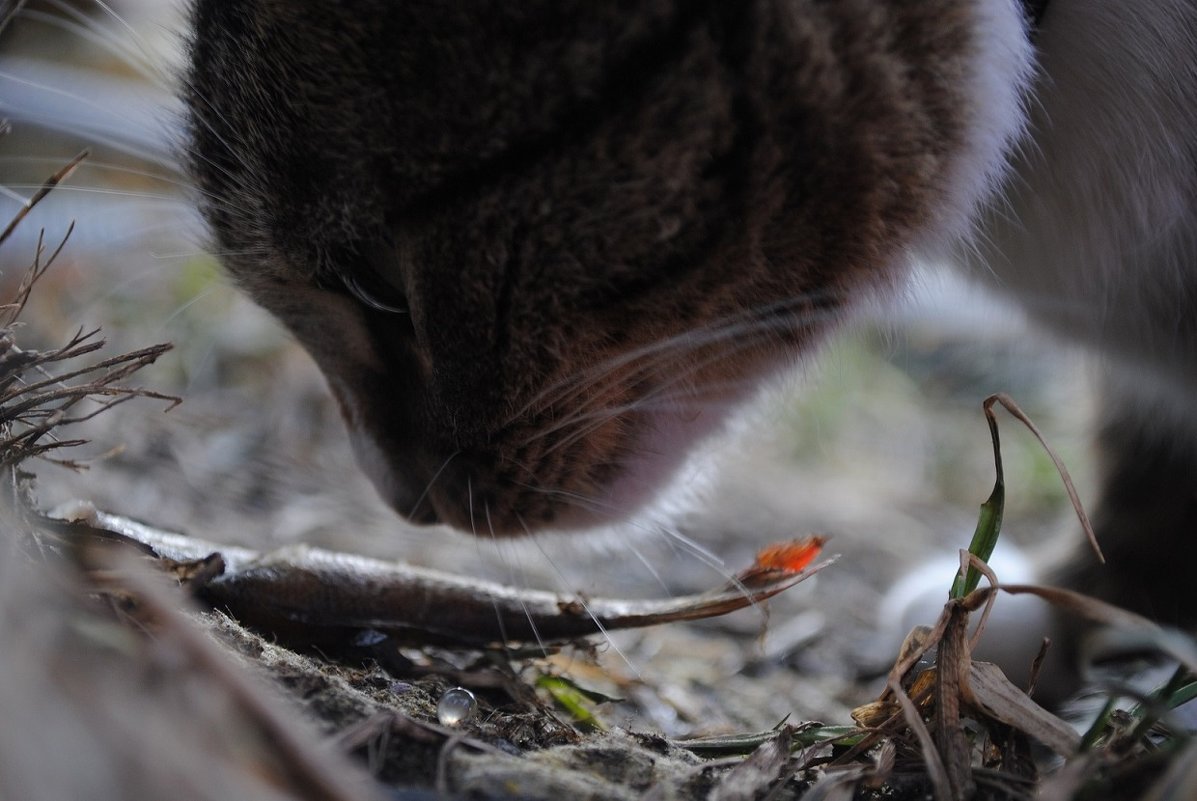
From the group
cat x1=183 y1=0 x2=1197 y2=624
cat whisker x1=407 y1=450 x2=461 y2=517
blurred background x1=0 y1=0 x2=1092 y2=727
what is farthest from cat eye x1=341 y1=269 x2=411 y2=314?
blurred background x1=0 y1=0 x2=1092 y2=727

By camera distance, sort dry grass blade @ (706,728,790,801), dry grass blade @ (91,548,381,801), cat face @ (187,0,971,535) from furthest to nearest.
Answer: cat face @ (187,0,971,535), dry grass blade @ (706,728,790,801), dry grass blade @ (91,548,381,801)

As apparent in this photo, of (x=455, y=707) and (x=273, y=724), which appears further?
(x=455, y=707)

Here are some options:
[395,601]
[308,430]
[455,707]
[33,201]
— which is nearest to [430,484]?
[395,601]

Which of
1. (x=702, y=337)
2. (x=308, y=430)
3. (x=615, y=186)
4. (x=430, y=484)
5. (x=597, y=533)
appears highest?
(x=615, y=186)

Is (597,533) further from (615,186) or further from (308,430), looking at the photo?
(308,430)

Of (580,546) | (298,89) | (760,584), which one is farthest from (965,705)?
(298,89)

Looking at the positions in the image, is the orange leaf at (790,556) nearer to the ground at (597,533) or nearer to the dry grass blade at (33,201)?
the ground at (597,533)

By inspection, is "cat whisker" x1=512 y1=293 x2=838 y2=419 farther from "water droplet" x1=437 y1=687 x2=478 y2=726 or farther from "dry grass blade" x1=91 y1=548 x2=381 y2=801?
"dry grass blade" x1=91 y1=548 x2=381 y2=801
